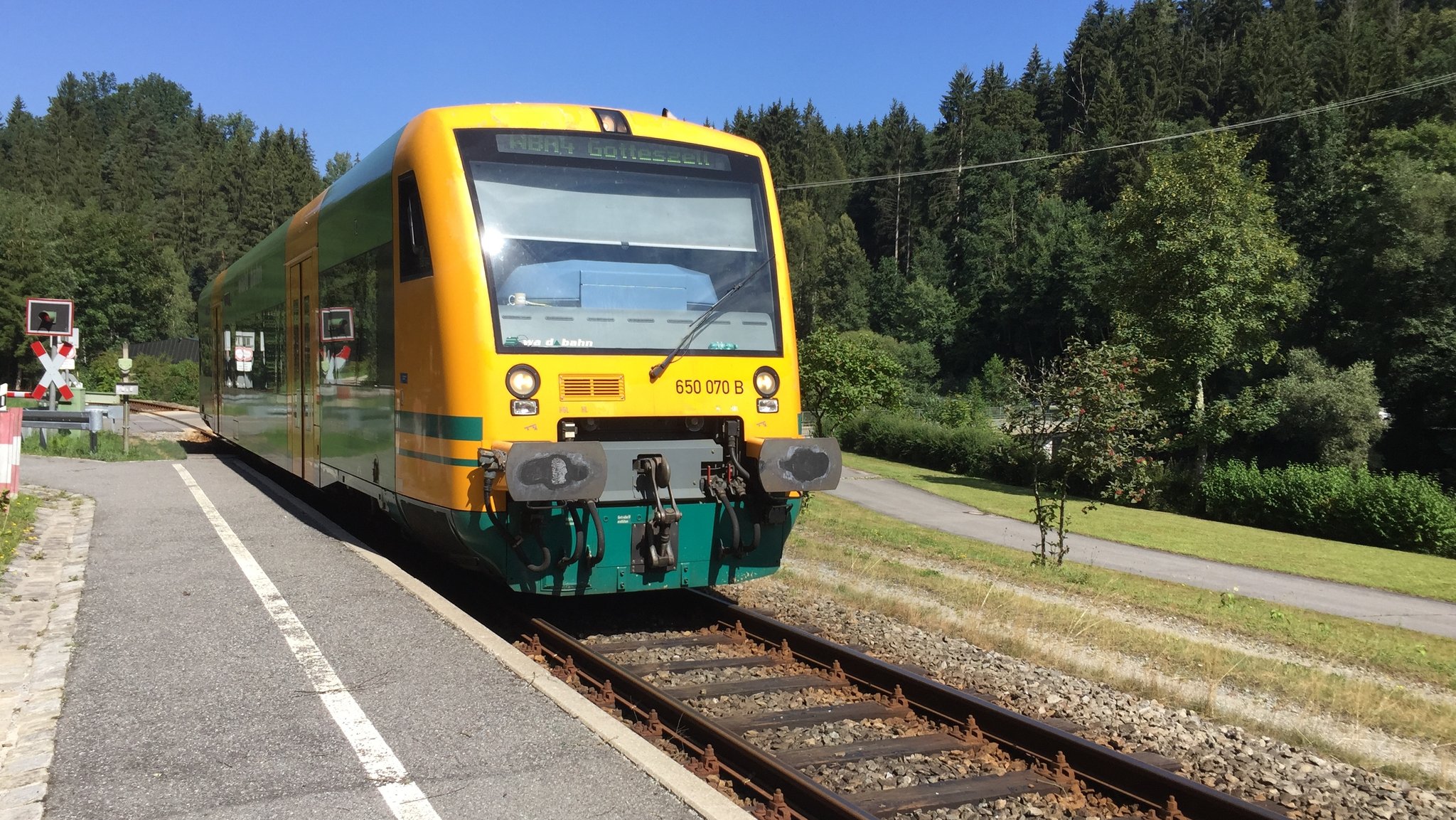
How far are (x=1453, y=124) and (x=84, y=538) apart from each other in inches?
2816

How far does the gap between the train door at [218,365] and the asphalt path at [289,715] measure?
402 inches

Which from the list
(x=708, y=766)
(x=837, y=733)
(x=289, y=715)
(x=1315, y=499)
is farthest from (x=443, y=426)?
(x=1315, y=499)

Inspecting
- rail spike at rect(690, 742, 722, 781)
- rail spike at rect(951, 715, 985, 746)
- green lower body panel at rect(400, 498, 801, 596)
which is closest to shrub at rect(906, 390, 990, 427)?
green lower body panel at rect(400, 498, 801, 596)

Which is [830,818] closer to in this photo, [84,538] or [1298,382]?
[84,538]

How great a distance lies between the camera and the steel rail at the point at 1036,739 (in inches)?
182

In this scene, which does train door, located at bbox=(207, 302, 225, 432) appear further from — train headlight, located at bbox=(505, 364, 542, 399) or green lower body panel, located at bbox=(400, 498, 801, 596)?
train headlight, located at bbox=(505, 364, 542, 399)

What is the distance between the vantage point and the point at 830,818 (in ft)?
14.6

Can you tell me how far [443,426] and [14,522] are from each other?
6.56 m

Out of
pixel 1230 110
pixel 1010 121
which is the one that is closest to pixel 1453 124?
pixel 1230 110

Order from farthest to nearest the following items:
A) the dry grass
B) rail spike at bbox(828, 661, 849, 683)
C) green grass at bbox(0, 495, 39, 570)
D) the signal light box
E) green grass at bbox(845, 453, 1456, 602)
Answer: green grass at bbox(845, 453, 1456, 602) → the signal light box → green grass at bbox(0, 495, 39, 570) → the dry grass → rail spike at bbox(828, 661, 849, 683)

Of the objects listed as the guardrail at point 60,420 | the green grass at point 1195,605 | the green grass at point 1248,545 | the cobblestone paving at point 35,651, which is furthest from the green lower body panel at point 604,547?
the guardrail at point 60,420

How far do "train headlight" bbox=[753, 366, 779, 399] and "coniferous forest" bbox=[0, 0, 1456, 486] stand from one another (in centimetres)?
3873

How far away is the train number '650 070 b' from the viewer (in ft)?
24.2

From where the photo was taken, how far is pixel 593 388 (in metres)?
7.08
